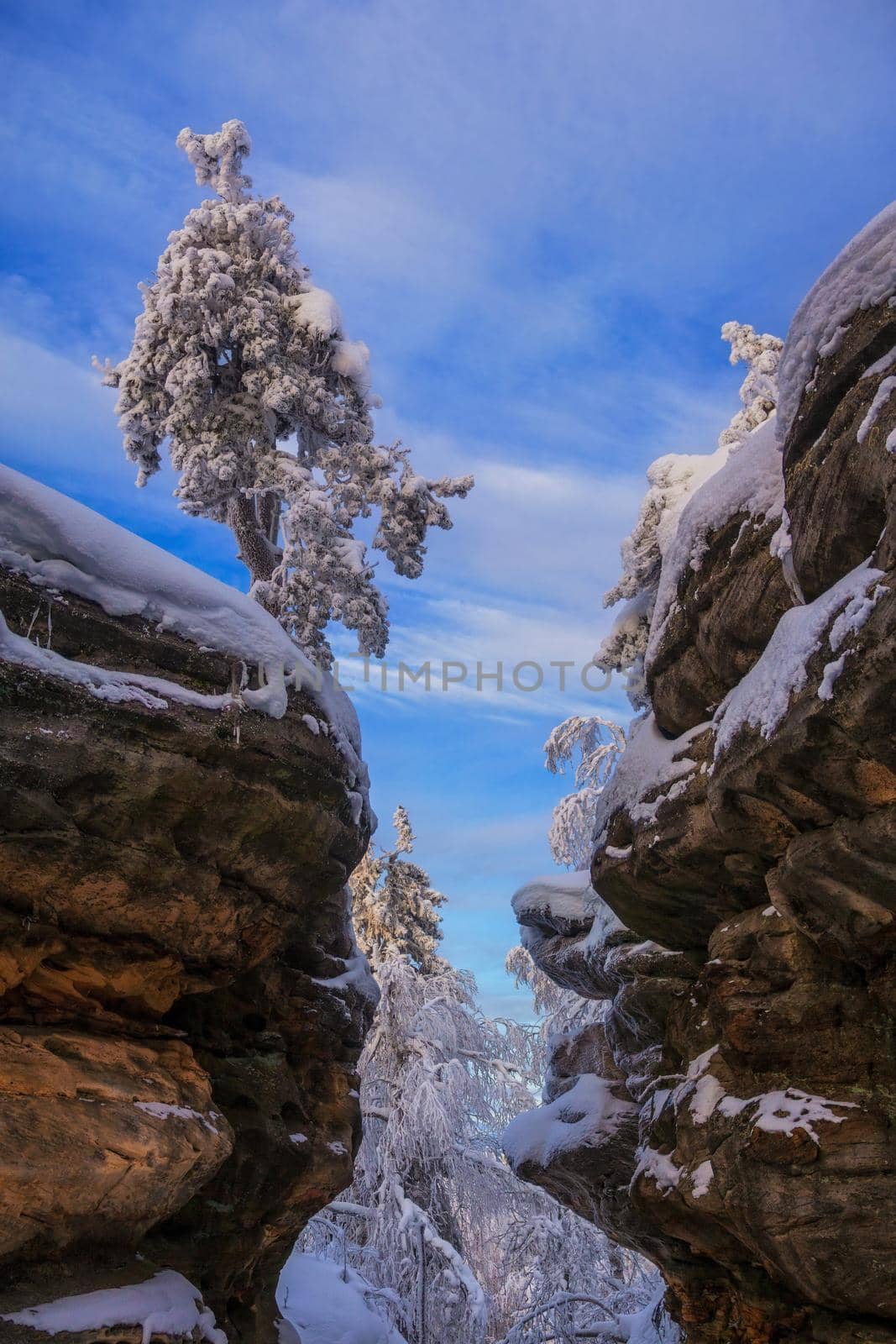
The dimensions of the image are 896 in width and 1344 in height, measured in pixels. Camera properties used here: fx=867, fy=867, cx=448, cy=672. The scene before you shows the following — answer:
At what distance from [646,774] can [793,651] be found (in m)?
2.89

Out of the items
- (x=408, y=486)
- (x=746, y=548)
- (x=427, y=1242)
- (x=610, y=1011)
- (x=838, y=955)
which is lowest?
(x=427, y=1242)

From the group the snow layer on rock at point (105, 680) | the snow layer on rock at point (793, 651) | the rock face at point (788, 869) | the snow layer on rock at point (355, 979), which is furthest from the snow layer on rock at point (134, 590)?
the snow layer on rock at point (793, 651)

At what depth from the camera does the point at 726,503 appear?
7266mm

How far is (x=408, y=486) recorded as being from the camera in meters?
14.2

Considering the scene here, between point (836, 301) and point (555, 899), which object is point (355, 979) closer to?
point (555, 899)

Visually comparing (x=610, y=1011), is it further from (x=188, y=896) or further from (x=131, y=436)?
(x=131, y=436)

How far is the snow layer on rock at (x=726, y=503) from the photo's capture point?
6.83 metres

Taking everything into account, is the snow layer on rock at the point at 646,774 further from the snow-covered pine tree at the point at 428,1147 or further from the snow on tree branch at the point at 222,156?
the snow on tree branch at the point at 222,156

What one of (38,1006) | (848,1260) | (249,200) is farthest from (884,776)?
(249,200)

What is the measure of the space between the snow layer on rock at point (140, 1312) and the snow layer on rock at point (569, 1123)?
21.1 feet

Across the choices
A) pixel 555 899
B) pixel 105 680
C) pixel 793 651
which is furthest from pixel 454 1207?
pixel 793 651

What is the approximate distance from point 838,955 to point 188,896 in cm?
492

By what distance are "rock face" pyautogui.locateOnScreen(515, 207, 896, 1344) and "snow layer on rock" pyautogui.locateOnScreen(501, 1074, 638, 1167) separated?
3.17 meters

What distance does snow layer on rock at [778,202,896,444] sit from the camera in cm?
484
